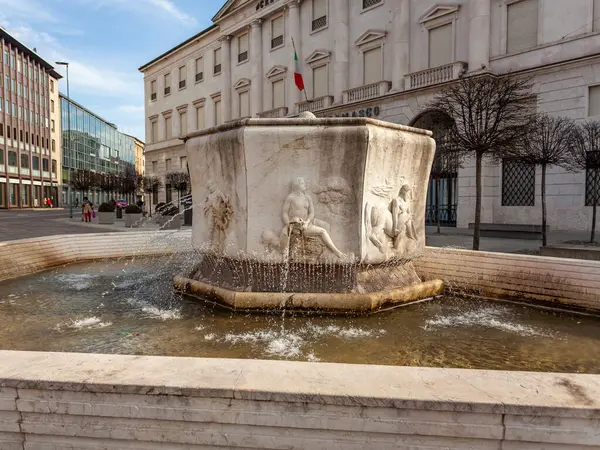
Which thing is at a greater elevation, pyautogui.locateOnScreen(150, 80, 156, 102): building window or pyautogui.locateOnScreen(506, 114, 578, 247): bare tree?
pyautogui.locateOnScreen(150, 80, 156, 102): building window

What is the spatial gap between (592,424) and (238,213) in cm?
437

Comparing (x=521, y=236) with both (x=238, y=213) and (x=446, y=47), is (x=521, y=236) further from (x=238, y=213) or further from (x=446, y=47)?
(x=238, y=213)

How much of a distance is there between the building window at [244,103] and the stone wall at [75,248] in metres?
24.8

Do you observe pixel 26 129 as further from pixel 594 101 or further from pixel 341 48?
pixel 594 101

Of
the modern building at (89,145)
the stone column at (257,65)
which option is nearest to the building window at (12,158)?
the modern building at (89,145)

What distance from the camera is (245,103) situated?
115ft

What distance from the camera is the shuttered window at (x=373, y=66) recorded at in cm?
2481

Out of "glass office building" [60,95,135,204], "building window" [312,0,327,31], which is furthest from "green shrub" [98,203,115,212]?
"glass office building" [60,95,135,204]

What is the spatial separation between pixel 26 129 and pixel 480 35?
62151mm

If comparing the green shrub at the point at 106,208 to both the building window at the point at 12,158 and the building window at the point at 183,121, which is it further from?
the building window at the point at 12,158

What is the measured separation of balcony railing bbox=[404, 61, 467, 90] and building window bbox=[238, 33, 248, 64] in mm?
16789

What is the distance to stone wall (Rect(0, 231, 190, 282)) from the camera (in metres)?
7.96

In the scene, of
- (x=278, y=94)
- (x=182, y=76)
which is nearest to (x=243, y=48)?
(x=278, y=94)

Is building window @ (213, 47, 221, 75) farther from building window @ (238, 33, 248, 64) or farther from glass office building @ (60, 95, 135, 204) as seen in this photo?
glass office building @ (60, 95, 135, 204)
